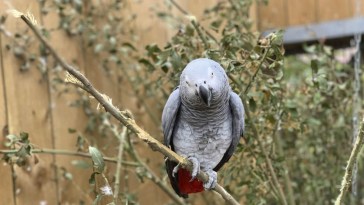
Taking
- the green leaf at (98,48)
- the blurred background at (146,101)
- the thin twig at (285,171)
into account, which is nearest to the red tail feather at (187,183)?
the blurred background at (146,101)

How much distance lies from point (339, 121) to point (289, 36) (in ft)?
2.35

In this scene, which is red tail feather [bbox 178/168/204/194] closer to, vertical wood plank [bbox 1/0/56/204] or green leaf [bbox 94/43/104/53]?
vertical wood plank [bbox 1/0/56/204]

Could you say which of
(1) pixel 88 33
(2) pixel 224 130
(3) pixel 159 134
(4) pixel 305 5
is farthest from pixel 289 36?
(2) pixel 224 130

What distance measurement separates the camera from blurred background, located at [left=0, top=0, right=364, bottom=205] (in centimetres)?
117

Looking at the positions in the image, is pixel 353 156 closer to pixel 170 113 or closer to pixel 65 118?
pixel 170 113

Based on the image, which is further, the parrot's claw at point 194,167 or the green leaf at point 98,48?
the green leaf at point 98,48

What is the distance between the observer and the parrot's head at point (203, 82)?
30.8 inches

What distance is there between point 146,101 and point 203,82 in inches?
38.3

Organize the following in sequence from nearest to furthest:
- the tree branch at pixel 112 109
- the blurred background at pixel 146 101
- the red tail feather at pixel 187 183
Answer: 1. the tree branch at pixel 112 109
2. the red tail feather at pixel 187 183
3. the blurred background at pixel 146 101

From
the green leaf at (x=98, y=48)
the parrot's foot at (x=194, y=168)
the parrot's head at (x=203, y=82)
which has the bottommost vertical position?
→ the parrot's foot at (x=194, y=168)

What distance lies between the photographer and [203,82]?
78 centimetres

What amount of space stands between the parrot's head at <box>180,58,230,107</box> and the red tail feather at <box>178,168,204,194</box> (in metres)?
0.26

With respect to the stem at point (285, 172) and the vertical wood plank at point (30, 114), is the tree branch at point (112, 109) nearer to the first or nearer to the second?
the stem at point (285, 172)

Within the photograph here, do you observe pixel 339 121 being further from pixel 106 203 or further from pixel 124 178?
pixel 106 203
